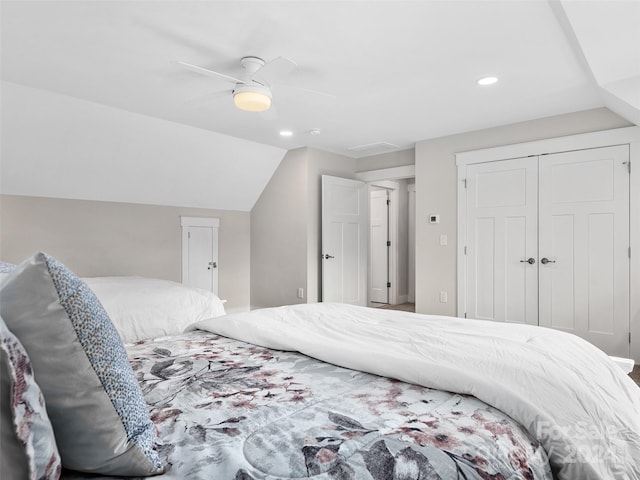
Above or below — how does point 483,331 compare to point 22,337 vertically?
below

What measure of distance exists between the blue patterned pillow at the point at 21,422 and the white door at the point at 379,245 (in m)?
6.60

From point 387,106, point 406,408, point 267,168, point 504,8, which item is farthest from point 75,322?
point 267,168

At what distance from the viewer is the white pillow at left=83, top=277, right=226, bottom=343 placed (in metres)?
2.92

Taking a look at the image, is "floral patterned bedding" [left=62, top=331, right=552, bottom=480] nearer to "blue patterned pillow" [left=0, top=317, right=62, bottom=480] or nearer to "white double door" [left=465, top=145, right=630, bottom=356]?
"blue patterned pillow" [left=0, top=317, right=62, bottom=480]

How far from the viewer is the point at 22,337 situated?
0.66 metres

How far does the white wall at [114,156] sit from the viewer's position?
11.3 ft

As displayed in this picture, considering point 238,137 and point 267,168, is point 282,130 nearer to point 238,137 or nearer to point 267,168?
point 238,137

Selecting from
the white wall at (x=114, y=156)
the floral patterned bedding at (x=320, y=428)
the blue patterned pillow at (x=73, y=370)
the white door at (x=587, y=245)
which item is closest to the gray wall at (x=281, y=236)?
the white wall at (x=114, y=156)

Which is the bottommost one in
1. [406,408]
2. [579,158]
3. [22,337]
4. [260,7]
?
[406,408]

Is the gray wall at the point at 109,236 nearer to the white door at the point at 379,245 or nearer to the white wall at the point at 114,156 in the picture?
the white wall at the point at 114,156

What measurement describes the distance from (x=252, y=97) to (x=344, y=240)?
3108 millimetres

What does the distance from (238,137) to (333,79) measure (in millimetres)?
2054

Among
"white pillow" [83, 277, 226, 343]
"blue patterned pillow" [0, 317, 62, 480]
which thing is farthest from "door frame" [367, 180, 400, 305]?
"blue patterned pillow" [0, 317, 62, 480]

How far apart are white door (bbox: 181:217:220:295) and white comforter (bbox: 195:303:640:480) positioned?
343cm
